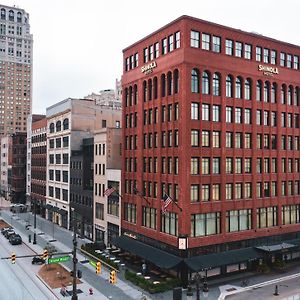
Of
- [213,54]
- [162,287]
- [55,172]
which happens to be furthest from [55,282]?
[55,172]

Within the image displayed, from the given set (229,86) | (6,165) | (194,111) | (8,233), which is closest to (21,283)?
(194,111)

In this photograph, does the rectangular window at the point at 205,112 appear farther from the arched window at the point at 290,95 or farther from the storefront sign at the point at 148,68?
the arched window at the point at 290,95

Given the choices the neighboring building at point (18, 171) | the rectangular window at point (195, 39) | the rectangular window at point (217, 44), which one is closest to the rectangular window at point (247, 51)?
the rectangular window at point (217, 44)

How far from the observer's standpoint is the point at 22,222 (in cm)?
9262

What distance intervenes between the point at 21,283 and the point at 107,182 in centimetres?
2303

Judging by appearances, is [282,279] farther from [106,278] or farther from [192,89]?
[192,89]

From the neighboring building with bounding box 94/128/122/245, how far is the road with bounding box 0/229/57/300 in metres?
13.4

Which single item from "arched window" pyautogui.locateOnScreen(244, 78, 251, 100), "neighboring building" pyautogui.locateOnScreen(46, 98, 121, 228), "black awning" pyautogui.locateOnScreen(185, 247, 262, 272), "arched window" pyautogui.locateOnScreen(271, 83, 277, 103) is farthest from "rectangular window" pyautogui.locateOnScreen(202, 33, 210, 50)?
"neighboring building" pyautogui.locateOnScreen(46, 98, 121, 228)

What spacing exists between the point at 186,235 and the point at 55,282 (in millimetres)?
16556

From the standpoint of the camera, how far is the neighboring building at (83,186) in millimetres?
72312

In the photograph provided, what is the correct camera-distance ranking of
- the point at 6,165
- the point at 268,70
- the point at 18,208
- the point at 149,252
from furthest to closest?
the point at 6,165
the point at 18,208
the point at 268,70
the point at 149,252

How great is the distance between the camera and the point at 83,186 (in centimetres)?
7456

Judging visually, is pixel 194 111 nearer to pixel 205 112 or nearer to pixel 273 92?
pixel 205 112

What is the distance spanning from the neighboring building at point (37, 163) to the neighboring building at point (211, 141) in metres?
46.5
